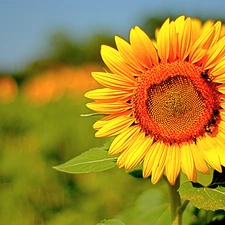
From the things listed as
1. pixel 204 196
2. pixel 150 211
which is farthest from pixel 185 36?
pixel 150 211

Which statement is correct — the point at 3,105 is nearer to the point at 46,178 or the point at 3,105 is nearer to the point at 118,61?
the point at 46,178

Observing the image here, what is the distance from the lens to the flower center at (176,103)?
5.66 ft

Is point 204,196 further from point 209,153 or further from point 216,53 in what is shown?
point 216,53

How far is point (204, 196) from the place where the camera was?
1671 millimetres

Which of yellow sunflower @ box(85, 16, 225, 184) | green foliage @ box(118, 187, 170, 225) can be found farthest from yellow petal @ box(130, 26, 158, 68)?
green foliage @ box(118, 187, 170, 225)

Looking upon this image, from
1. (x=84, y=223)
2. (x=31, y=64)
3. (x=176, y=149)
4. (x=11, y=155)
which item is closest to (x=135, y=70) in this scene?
(x=176, y=149)

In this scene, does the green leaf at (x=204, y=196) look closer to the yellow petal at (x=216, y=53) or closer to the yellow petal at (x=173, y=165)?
the yellow petal at (x=173, y=165)

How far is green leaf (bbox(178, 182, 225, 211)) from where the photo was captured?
1.64m

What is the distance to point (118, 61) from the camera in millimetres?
1717

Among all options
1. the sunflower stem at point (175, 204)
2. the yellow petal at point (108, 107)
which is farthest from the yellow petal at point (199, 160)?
the yellow petal at point (108, 107)

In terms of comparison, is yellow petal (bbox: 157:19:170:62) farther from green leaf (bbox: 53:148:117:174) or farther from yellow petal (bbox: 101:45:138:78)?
green leaf (bbox: 53:148:117:174)

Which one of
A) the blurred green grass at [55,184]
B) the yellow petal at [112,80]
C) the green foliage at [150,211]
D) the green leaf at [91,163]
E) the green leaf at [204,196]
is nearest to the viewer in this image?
the green leaf at [204,196]

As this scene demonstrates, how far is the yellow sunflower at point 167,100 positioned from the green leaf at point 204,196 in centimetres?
4

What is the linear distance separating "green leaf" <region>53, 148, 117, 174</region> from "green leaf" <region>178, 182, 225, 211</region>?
0.26 meters
